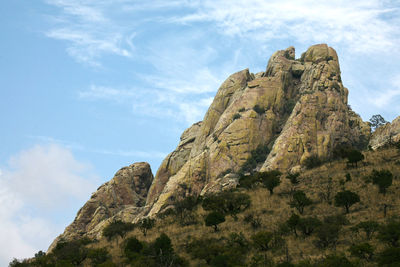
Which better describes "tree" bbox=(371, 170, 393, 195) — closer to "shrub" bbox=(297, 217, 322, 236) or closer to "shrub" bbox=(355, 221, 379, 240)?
"shrub" bbox=(355, 221, 379, 240)

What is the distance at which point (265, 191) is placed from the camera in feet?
181

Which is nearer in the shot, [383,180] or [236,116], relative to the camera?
[383,180]

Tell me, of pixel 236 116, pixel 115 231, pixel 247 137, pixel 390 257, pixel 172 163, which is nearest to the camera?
pixel 390 257

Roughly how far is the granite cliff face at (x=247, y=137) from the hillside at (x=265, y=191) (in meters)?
0.33

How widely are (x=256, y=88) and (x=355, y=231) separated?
80.5 m

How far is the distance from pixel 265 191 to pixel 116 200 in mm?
64791

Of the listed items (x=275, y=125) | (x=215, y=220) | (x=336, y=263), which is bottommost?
(x=336, y=263)

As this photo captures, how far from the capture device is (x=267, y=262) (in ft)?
99.6

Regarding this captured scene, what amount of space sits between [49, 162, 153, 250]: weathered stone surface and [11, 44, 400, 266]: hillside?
1.05 ft

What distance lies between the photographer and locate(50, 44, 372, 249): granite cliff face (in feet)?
306

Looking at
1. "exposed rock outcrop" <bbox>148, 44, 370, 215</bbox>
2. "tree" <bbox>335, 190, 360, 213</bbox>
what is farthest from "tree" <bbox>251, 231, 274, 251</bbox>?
"exposed rock outcrop" <bbox>148, 44, 370, 215</bbox>

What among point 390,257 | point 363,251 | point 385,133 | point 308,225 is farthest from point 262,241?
point 385,133

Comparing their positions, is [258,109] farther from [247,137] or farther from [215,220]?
[215,220]

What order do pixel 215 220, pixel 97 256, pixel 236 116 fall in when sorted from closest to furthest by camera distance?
pixel 97 256 → pixel 215 220 → pixel 236 116
